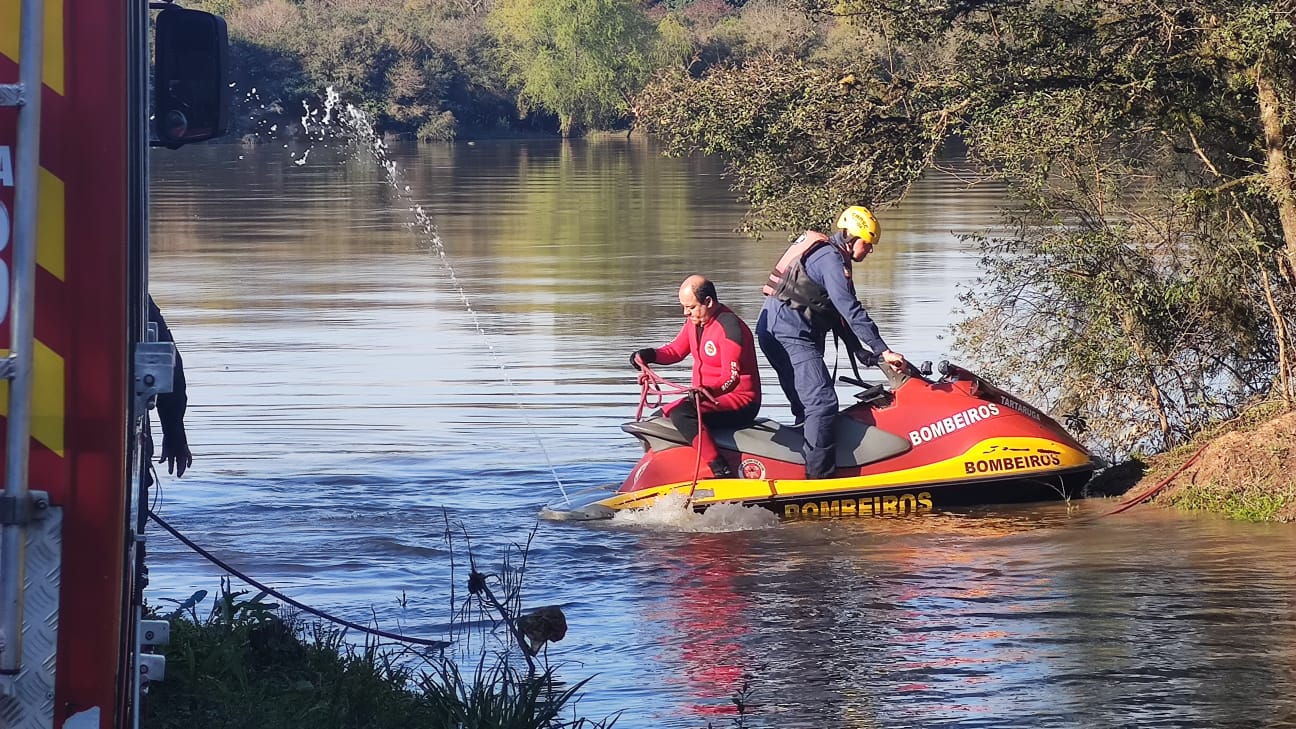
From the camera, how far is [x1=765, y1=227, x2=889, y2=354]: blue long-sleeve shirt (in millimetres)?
11180

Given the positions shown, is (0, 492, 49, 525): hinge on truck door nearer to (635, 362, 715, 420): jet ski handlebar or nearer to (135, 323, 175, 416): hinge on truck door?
(135, 323, 175, 416): hinge on truck door

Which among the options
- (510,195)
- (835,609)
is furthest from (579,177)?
(835,609)

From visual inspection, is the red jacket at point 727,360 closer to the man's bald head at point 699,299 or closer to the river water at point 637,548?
the man's bald head at point 699,299

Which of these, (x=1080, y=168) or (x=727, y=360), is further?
(x=1080, y=168)

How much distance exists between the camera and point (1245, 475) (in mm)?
11156

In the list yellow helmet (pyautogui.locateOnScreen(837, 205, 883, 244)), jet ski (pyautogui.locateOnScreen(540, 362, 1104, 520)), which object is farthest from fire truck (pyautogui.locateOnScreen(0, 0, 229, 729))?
yellow helmet (pyautogui.locateOnScreen(837, 205, 883, 244))

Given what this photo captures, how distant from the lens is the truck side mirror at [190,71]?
4973mm

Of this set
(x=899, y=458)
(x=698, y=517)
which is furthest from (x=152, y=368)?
(x=899, y=458)

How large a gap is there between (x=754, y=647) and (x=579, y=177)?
140 ft

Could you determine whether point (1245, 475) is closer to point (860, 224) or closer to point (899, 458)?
point (899, 458)

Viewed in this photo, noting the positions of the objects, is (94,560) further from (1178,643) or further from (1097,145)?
(1097,145)

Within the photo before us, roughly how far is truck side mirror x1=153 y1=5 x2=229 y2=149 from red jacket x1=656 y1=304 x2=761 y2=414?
20.7 feet

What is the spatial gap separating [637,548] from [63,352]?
263 inches

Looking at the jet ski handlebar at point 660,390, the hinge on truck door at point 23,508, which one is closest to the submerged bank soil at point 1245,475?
the jet ski handlebar at point 660,390
